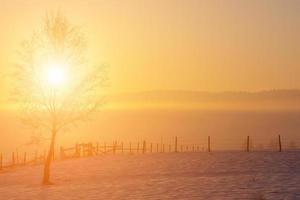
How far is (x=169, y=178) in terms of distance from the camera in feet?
130

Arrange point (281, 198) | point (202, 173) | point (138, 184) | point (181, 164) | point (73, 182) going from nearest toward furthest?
1. point (281, 198)
2. point (138, 184)
3. point (73, 182)
4. point (202, 173)
5. point (181, 164)

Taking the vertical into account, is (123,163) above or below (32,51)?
below

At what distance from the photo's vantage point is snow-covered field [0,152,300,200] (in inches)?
1225

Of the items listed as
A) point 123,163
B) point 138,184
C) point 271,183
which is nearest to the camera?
point 271,183

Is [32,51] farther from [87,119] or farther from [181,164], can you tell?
[181,164]

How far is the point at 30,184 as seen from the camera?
41.6m

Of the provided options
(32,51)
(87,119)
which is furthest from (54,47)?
(87,119)

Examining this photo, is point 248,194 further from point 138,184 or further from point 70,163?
point 70,163

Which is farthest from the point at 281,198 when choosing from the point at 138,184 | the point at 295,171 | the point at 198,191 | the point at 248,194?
the point at 295,171

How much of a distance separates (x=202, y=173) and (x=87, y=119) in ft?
30.9

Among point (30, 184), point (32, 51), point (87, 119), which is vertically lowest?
point (30, 184)

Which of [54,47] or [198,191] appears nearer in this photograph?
[198,191]

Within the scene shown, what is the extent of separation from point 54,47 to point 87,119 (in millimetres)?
5756

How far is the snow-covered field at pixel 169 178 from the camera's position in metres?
31.1
